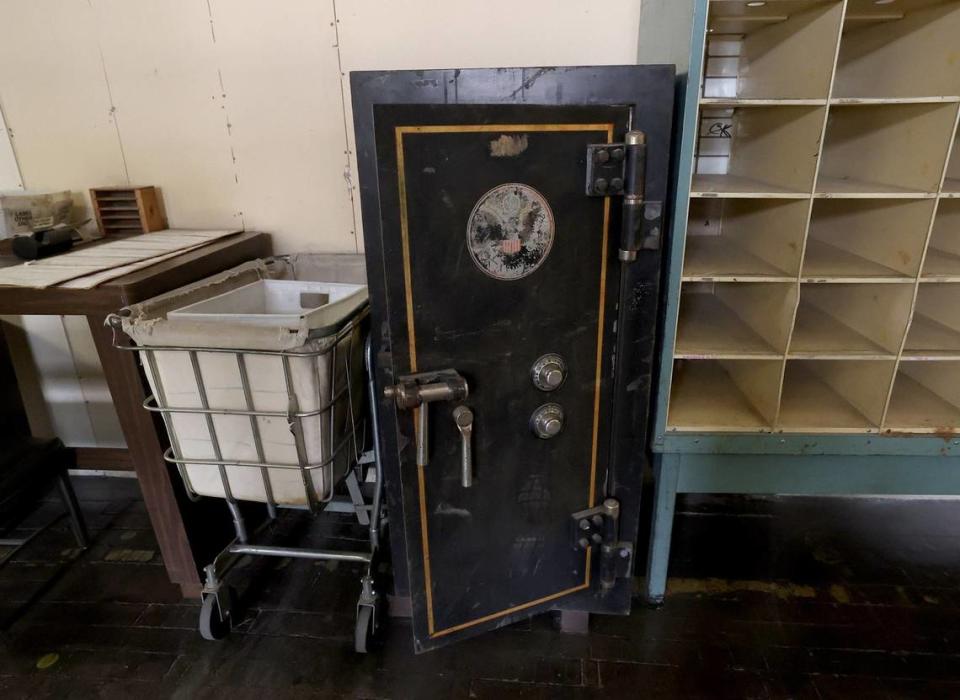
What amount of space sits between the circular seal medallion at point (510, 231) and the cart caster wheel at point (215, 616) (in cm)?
120

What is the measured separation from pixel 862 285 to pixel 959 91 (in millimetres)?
486

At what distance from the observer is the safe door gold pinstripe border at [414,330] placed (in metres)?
1.08

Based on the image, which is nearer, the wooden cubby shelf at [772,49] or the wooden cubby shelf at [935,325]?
the wooden cubby shelf at [772,49]

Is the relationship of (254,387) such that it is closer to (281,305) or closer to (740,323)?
(281,305)

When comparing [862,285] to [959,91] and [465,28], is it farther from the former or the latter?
[465,28]

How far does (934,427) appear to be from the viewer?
4.92ft

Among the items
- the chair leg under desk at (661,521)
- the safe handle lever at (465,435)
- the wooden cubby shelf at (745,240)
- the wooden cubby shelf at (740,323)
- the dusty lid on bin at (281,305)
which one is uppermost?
the wooden cubby shelf at (745,240)

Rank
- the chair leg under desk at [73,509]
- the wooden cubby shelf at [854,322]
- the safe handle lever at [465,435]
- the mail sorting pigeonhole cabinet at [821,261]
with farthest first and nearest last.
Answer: the chair leg under desk at [73,509] → the wooden cubby shelf at [854,322] → the mail sorting pigeonhole cabinet at [821,261] → the safe handle lever at [465,435]

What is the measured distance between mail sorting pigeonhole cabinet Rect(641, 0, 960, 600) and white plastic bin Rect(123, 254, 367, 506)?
0.80m

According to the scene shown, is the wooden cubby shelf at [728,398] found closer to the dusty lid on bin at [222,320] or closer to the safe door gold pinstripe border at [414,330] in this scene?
the safe door gold pinstripe border at [414,330]

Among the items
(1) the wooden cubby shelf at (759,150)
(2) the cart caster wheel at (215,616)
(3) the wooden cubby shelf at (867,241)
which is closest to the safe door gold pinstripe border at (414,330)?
(1) the wooden cubby shelf at (759,150)

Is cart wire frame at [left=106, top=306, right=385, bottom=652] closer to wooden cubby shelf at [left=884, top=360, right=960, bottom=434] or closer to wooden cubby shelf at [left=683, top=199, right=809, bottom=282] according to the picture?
wooden cubby shelf at [left=683, top=199, right=809, bottom=282]

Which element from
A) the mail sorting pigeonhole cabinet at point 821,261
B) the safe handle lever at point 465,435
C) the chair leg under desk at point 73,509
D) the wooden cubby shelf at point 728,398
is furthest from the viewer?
the chair leg under desk at point 73,509

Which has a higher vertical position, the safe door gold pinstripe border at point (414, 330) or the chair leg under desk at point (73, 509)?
the safe door gold pinstripe border at point (414, 330)
